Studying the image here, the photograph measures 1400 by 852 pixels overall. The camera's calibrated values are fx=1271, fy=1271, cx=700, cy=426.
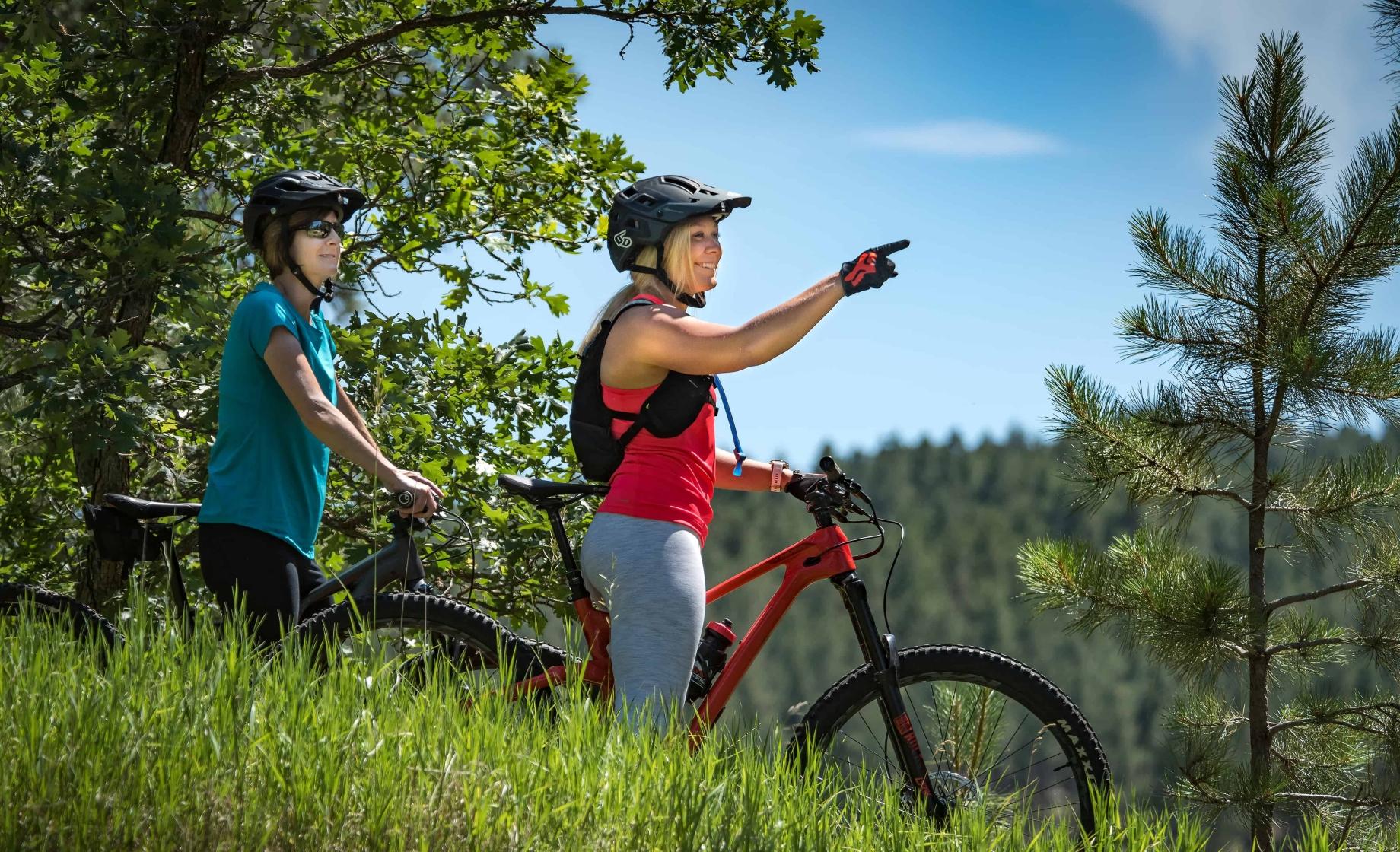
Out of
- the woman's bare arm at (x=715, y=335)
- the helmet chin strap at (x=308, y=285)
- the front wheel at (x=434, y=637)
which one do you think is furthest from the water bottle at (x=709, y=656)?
the helmet chin strap at (x=308, y=285)

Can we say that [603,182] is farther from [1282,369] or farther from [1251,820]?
[1251,820]

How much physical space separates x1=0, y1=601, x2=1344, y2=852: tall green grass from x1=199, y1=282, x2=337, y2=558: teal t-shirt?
0.40 m

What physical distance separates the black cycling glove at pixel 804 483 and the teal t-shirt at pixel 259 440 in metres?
1.36

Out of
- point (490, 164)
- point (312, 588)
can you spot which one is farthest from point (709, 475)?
point (490, 164)

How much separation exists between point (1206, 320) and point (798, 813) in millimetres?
4578

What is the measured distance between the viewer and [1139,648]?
6664mm

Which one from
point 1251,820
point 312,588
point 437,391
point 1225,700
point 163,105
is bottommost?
point 1251,820

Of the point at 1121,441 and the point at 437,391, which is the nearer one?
the point at 1121,441

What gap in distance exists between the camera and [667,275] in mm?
3441

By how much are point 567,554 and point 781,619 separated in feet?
2.09

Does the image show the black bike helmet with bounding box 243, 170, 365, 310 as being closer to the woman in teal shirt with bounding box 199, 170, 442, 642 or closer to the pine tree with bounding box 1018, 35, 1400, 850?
the woman in teal shirt with bounding box 199, 170, 442, 642

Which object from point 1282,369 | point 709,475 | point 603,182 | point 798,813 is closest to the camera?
point 798,813

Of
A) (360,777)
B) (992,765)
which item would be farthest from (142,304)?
(992,765)

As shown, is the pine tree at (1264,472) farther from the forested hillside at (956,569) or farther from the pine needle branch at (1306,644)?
the forested hillside at (956,569)
